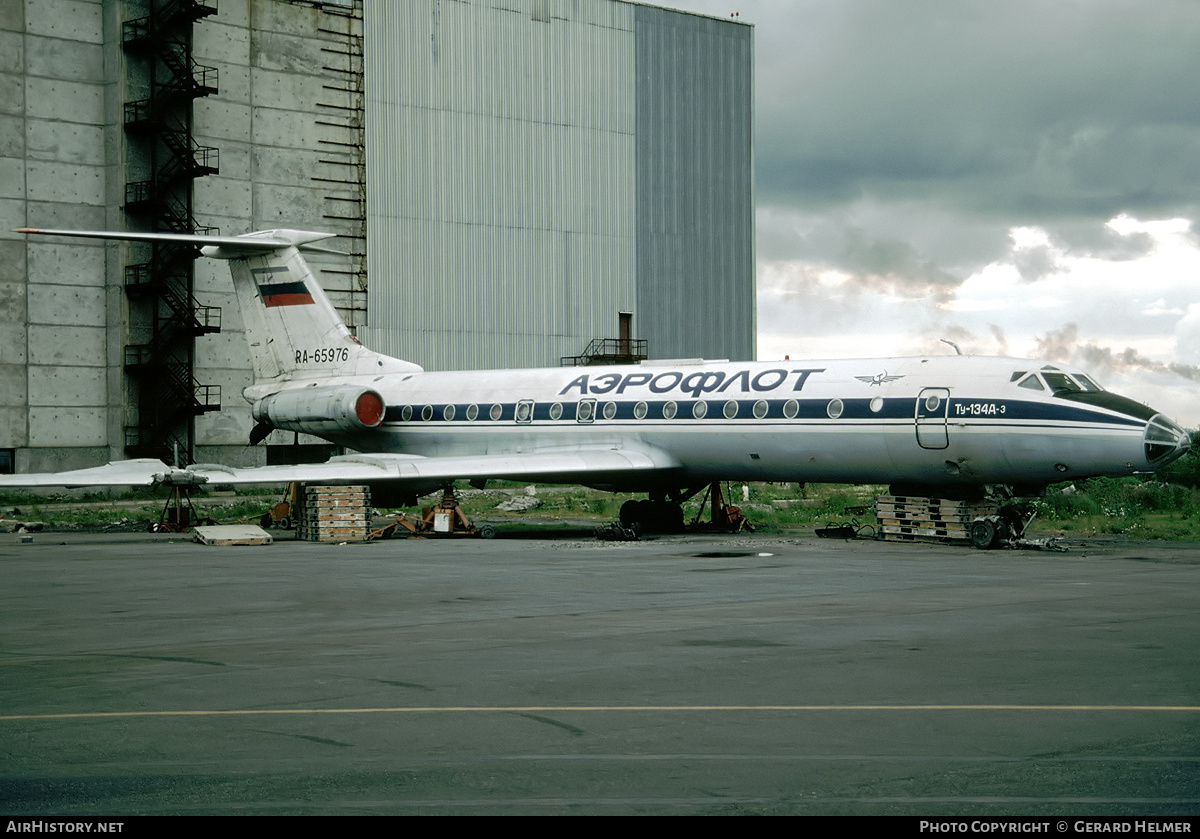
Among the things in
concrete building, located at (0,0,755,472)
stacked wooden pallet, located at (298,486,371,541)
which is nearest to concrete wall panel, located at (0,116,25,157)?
concrete building, located at (0,0,755,472)

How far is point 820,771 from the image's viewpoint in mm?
6789

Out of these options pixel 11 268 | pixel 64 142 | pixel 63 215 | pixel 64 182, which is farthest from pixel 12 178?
pixel 11 268

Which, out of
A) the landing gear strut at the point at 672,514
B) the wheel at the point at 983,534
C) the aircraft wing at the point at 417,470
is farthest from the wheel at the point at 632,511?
the wheel at the point at 983,534

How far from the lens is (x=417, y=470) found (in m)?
27.1

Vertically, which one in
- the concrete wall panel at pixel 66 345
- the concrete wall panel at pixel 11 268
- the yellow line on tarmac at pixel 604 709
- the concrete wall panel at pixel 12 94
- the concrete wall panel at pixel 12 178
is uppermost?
the concrete wall panel at pixel 12 94

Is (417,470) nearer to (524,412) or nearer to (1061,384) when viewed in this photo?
(524,412)

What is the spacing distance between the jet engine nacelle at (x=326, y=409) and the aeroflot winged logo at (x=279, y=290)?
88.7 inches

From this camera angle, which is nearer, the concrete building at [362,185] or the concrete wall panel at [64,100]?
the concrete wall panel at [64,100]

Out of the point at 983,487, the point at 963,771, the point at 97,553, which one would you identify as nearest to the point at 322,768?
the point at 963,771

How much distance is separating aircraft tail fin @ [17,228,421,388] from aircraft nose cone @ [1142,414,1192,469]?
1815cm

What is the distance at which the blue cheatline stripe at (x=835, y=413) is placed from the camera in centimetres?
2192

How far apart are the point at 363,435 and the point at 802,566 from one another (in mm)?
15432

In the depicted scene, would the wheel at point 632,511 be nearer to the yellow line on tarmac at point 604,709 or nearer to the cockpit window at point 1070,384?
the cockpit window at point 1070,384

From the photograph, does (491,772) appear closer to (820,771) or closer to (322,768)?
(322,768)
